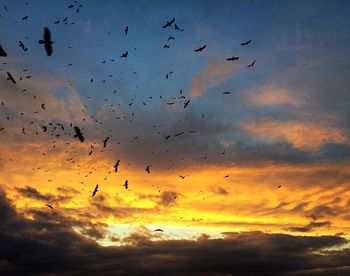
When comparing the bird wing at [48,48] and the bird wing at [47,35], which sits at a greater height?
→ the bird wing at [47,35]

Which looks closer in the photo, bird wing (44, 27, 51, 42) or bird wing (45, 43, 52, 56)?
bird wing (44, 27, 51, 42)

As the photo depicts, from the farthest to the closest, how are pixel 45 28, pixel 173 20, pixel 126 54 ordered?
1. pixel 126 54
2. pixel 173 20
3. pixel 45 28

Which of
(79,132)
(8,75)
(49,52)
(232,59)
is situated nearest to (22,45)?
(8,75)

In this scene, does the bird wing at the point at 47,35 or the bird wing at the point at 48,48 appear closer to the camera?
the bird wing at the point at 47,35

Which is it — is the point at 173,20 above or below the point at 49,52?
above

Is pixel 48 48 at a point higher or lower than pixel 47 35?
lower

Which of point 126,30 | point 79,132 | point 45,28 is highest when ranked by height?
point 126,30

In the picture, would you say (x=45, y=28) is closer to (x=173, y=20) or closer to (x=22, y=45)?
(x=22, y=45)

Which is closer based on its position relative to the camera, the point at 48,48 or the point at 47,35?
the point at 47,35

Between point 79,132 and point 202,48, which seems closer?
point 79,132

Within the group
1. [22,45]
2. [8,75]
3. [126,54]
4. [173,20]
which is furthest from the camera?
[126,54]

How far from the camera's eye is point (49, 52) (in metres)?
21.3

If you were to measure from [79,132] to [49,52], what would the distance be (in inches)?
297

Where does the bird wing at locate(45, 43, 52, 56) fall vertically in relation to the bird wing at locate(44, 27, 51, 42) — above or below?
below
